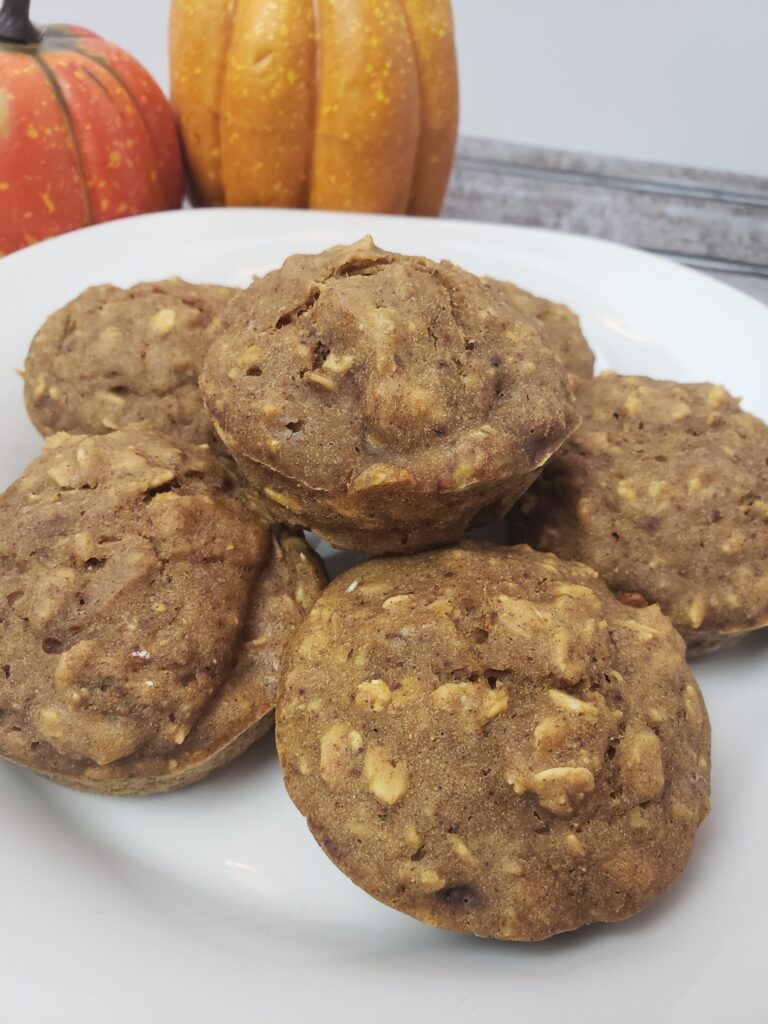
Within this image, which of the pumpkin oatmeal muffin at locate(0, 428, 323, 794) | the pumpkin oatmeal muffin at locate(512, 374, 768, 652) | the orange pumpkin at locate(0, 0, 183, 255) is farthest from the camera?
the orange pumpkin at locate(0, 0, 183, 255)

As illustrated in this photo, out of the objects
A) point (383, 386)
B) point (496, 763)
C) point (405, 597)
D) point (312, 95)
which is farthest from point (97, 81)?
point (496, 763)

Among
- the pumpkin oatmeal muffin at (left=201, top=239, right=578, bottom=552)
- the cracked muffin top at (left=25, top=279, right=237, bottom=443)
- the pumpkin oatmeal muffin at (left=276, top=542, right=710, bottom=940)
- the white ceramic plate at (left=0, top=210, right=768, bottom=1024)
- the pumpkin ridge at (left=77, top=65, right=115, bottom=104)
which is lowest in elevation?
the white ceramic plate at (left=0, top=210, right=768, bottom=1024)

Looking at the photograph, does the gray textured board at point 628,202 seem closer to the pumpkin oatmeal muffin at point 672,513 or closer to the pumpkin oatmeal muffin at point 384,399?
the pumpkin oatmeal muffin at point 672,513

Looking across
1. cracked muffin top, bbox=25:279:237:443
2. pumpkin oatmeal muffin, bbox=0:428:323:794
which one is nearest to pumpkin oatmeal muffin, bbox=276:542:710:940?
pumpkin oatmeal muffin, bbox=0:428:323:794

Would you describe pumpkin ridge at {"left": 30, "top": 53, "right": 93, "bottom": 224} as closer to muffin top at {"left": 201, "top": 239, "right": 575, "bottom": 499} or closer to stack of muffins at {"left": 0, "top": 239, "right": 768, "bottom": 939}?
stack of muffins at {"left": 0, "top": 239, "right": 768, "bottom": 939}

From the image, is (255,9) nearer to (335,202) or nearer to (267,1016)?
(335,202)
